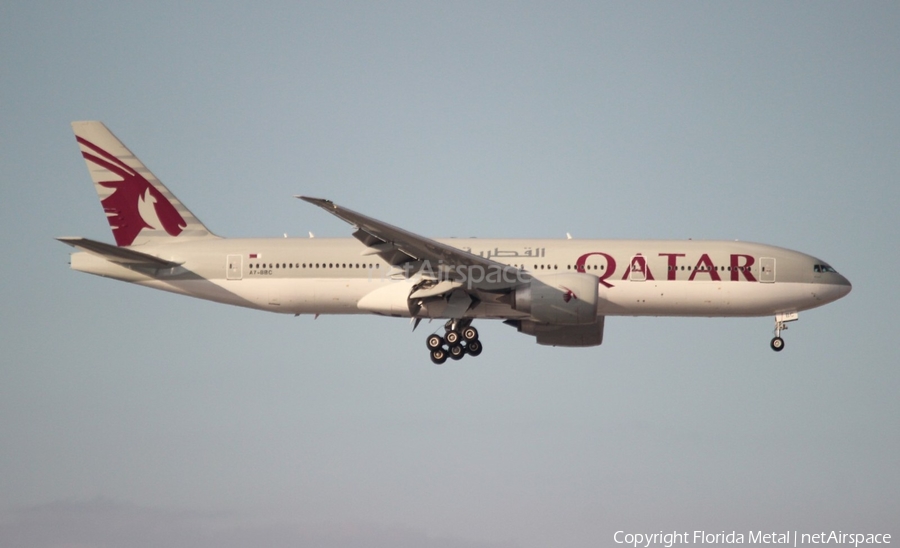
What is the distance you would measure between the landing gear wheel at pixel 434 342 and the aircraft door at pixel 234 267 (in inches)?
266

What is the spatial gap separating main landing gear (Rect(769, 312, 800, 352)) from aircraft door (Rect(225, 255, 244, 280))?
1846cm

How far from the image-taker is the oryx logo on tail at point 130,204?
125 feet

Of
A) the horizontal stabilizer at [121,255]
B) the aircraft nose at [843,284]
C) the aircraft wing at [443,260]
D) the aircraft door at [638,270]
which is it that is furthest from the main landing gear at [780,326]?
the horizontal stabilizer at [121,255]

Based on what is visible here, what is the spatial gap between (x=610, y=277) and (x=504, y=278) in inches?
159

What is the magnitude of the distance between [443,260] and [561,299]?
156 inches

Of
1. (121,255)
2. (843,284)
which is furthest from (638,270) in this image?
(121,255)

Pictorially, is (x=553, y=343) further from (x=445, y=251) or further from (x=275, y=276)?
(x=275, y=276)

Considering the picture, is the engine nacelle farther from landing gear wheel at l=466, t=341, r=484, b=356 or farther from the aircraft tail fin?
the aircraft tail fin

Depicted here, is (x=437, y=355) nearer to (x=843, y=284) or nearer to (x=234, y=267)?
(x=234, y=267)

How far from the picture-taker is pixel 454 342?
3575 cm

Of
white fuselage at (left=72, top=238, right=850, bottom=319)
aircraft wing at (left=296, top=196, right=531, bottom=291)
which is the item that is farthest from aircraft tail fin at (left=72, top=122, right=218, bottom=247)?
aircraft wing at (left=296, top=196, right=531, bottom=291)

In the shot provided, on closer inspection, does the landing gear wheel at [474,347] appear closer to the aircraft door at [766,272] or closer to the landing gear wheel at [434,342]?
the landing gear wheel at [434,342]

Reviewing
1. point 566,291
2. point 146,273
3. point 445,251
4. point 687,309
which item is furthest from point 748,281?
point 146,273

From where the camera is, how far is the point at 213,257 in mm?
36438
